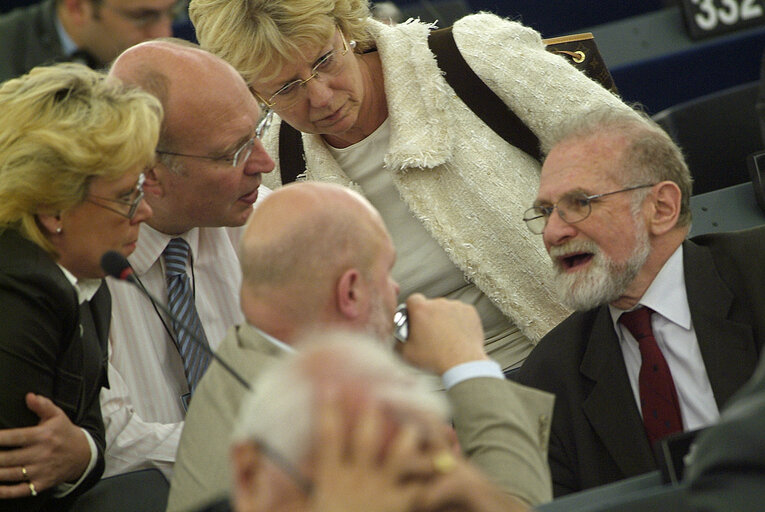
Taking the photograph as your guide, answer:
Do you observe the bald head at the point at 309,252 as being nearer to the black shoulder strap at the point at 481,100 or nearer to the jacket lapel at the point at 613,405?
the jacket lapel at the point at 613,405

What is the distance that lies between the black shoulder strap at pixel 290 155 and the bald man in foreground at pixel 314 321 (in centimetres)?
114

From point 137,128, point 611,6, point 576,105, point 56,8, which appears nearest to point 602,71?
point 576,105

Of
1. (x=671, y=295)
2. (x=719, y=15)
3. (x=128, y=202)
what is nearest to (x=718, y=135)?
(x=719, y=15)

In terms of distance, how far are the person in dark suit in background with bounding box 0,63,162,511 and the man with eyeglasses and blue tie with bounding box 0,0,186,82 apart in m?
1.67

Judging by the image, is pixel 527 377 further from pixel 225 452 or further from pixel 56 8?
pixel 56 8

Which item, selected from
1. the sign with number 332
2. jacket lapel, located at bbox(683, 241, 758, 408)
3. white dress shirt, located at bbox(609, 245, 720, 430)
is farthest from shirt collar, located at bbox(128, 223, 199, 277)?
the sign with number 332

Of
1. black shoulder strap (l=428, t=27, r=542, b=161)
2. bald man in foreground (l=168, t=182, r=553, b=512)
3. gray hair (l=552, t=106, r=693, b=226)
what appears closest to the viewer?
bald man in foreground (l=168, t=182, r=553, b=512)

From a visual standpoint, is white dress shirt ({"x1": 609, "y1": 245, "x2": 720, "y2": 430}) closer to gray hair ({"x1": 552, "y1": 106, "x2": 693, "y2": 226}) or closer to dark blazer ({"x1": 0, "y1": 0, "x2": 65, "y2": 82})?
gray hair ({"x1": 552, "y1": 106, "x2": 693, "y2": 226})

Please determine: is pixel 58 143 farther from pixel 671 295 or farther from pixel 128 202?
pixel 671 295

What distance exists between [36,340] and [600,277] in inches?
43.4

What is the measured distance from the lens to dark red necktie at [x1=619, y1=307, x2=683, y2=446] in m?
2.09

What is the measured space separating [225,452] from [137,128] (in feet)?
2.30

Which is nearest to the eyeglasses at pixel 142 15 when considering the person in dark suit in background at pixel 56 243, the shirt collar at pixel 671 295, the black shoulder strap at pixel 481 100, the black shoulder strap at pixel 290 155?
the black shoulder strap at pixel 290 155

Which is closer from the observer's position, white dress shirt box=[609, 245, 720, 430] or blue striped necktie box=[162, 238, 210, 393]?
white dress shirt box=[609, 245, 720, 430]
